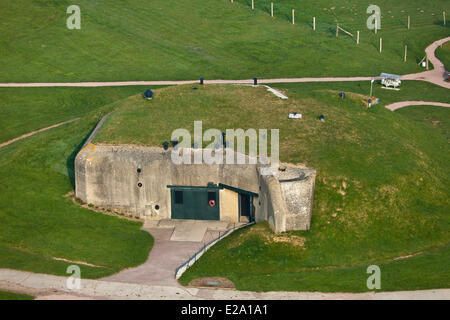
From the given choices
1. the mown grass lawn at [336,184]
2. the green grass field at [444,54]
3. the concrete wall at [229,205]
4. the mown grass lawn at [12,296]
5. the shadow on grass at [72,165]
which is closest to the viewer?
the mown grass lawn at [12,296]

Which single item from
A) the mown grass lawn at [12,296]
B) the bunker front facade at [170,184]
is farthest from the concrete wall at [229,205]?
the mown grass lawn at [12,296]

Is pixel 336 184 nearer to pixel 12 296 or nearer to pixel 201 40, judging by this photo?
pixel 12 296

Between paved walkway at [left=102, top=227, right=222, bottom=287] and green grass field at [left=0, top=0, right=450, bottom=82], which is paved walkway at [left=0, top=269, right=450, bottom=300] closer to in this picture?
paved walkway at [left=102, top=227, right=222, bottom=287]

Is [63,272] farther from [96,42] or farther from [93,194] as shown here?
[96,42]

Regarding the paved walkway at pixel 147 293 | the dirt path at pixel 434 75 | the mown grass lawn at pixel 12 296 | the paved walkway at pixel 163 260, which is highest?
the dirt path at pixel 434 75

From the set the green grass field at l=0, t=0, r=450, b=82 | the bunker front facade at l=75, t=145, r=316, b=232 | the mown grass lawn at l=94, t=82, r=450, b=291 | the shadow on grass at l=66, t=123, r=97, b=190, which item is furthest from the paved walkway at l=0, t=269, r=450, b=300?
the green grass field at l=0, t=0, r=450, b=82

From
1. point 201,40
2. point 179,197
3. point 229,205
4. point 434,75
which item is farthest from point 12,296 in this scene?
point 434,75

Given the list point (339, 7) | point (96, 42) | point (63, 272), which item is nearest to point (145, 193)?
point (63, 272)

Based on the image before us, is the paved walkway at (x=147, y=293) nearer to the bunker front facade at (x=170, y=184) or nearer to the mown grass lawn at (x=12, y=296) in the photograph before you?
the mown grass lawn at (x=12, y=296)
